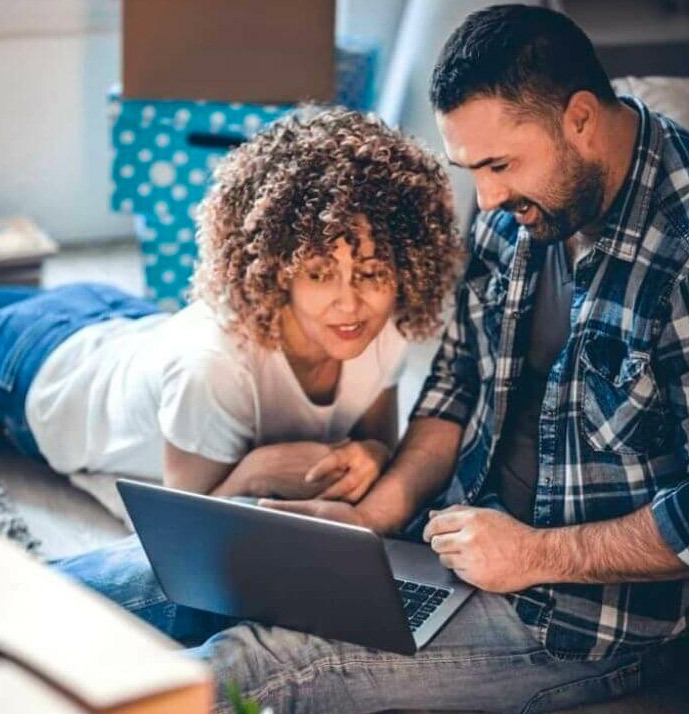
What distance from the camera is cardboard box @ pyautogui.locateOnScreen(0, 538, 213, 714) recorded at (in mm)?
781

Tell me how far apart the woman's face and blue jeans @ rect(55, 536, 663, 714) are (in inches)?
14.8

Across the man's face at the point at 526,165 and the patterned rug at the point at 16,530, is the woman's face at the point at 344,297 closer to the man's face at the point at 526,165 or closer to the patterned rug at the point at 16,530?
the man's face at the point at 526,165

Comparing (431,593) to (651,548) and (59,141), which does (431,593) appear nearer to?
(651,548)

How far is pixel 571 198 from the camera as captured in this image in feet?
5.62

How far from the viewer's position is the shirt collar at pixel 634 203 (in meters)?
1.70

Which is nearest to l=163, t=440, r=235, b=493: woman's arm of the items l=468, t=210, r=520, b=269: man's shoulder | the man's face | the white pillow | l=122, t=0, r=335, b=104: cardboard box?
l=468, t=210, r=520, b=269: man's shoulder

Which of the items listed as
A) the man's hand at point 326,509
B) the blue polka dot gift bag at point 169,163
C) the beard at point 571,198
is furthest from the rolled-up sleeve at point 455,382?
the blue polka dot gift bag at point 169,163

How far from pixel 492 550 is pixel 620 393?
0.24 m

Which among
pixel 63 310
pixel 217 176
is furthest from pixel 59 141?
pixel 217 176

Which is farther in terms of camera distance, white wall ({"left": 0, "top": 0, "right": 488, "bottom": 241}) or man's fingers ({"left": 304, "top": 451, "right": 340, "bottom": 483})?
white wall ({"left": 0, "top": 0, "right": 488, "bottom": 241})

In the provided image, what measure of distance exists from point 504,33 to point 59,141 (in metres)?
1.93

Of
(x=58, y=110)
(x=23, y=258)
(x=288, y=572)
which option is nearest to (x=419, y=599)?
(x=288, y=572)

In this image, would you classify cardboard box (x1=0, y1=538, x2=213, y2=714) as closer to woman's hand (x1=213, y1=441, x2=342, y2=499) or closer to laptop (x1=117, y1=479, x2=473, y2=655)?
laptop (x1=117, y1=479, x2=473, y2=655)

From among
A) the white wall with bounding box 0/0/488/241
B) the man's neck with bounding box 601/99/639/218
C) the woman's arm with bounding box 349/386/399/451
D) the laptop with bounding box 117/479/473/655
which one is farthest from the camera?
the white wall with bounding box 0/0/488/241
